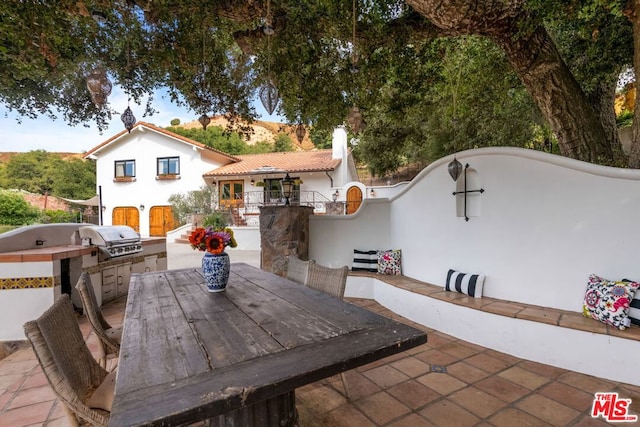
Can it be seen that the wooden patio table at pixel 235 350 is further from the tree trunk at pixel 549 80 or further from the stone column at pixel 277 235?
the tree trunk at pixel 549 80

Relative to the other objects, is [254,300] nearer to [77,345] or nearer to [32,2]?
[77,345]

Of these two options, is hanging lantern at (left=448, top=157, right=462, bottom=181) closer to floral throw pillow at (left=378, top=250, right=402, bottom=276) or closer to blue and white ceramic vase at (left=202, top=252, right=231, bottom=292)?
floral throw pillow at (left=378, top=250, right=402, bottom=276)

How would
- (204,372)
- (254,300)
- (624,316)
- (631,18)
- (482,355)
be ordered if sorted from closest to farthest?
(204,372)
(254,300)
(624,316)
(482,355)
(631,18)

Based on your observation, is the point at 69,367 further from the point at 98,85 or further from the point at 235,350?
the point at 98,85

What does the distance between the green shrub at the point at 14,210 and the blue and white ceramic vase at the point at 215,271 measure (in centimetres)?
1365

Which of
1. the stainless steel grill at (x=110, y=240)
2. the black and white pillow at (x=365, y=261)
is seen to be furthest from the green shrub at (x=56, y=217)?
the black and white pillow at (x=365, y=261)

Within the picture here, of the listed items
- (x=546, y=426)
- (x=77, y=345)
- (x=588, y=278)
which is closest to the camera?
(x=77, y=345)

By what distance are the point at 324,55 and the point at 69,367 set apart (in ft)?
13.6

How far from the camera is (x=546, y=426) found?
5.94ft

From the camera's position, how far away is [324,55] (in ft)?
13.6

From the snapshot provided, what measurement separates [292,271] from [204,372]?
5.81ft

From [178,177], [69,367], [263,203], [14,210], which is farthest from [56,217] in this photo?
[69,367]

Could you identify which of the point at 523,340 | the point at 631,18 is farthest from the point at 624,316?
the point at 631,18

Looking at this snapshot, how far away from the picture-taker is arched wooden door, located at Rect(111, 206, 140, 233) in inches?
559
